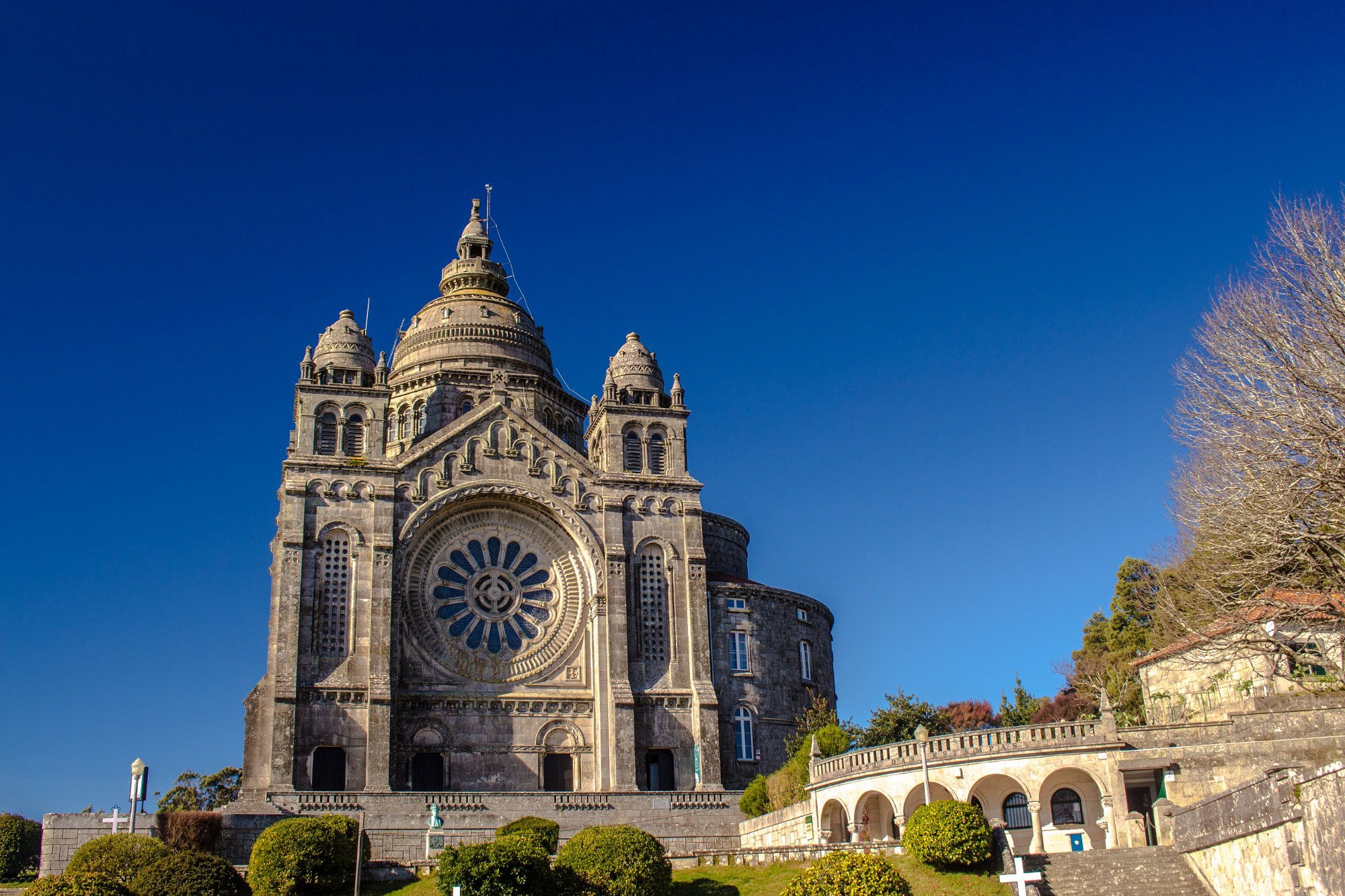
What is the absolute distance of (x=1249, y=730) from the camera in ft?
111

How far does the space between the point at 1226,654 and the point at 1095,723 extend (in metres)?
5.79

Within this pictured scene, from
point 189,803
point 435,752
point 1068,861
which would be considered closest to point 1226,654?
point 1068,861

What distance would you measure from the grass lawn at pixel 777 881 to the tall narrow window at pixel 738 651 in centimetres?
1602

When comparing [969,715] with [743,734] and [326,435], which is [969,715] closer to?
[743,734]

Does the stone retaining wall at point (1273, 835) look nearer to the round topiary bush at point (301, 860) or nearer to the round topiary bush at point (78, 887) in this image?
the round topiary bush at point (301, 860)

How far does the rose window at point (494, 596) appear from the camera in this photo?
52062 millimetres

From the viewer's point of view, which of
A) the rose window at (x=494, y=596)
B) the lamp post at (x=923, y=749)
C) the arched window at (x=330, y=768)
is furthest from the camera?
A: the rose window at (x=494, y=596)

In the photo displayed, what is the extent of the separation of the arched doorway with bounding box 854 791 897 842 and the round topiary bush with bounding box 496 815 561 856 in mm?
9040

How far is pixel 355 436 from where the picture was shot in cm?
5328

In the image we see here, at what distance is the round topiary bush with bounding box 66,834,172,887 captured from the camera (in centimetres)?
3484

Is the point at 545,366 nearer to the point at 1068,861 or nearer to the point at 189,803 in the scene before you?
Answer: the point at 189,803

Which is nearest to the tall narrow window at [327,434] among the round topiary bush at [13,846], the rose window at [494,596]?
the rose window at [494,596]

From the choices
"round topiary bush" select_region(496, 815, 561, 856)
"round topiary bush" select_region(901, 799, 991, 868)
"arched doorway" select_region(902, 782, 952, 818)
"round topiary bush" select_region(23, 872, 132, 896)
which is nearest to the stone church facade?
"round topiary bush" select_region(496, 815, 561, 856)

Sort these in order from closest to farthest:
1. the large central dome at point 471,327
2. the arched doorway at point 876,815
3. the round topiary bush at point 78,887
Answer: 1. the round topiary bush at point 78,887
2. the arched doorway at point 876,815
3. the large central dome at point 471,327
